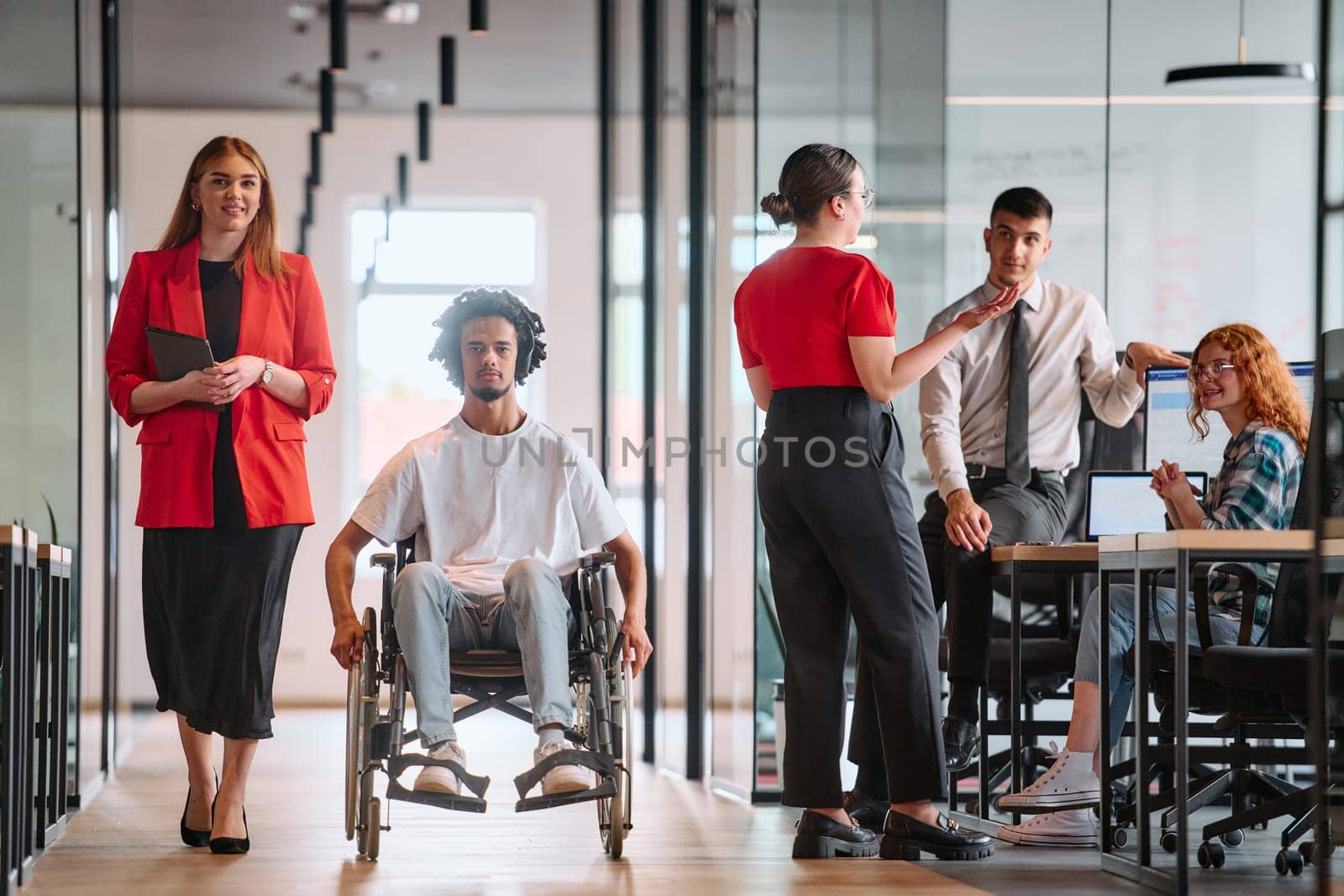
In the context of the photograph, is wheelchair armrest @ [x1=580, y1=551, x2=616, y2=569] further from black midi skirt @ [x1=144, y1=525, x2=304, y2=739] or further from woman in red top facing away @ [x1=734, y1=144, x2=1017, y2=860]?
black midi skirt @ [x1=144, y1=525, x2=304, y2=739]

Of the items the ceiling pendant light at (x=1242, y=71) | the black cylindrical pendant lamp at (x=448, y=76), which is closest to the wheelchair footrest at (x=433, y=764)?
the black cylindrical pendant lamp at (x=448, y=76)

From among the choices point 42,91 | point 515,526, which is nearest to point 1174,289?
point 515,526

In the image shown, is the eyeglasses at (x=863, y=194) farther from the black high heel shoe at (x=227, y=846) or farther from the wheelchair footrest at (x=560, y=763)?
the black high heel shoe at (x=227, y=846)

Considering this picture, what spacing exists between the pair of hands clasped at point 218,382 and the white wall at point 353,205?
5502 mm

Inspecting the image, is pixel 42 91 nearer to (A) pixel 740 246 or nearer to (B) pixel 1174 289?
(A) pixel 740 246

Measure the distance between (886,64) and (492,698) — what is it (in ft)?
7.70

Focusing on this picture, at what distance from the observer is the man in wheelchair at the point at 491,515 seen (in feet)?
10.8

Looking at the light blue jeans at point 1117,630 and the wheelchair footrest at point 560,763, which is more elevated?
the light blue jeans at point 1117,630

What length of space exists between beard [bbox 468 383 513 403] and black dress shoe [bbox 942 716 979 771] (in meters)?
1.33

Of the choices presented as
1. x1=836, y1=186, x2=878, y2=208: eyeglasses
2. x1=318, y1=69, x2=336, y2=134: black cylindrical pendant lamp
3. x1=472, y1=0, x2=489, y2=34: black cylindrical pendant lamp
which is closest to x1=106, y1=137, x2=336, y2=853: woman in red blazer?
x1=836, y1=186, x2=878, y2=208: eyeglasses

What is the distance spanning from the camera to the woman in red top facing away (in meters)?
3.22

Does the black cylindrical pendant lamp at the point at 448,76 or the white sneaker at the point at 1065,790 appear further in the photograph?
the black cylindrical pendant lamp at the point at 448,76

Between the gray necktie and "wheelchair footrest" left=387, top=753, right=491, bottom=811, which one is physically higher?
the gray necktie

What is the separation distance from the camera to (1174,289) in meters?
5.09
